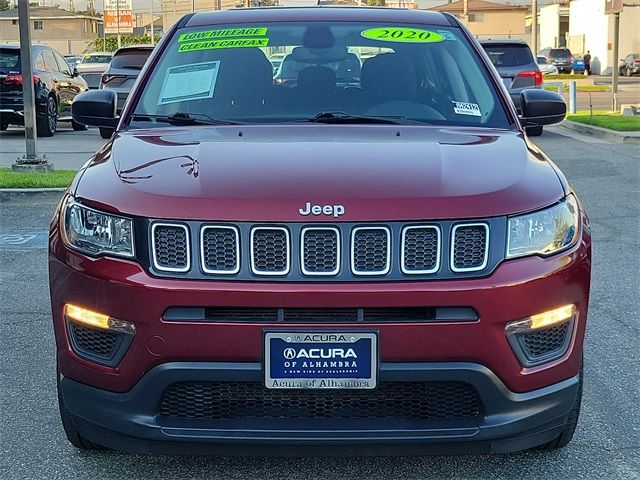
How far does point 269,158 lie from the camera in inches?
137

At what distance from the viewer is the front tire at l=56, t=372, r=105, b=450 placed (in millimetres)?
3451

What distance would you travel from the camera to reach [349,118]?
4230 millimetres

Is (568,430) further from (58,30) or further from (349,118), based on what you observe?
(58,30)

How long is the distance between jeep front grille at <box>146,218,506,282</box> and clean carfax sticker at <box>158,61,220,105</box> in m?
1.46

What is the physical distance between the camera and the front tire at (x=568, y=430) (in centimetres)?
347

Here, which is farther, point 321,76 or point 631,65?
point 631,65

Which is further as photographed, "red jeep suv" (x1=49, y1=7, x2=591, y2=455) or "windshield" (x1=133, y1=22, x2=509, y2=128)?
"windshield" (x1=133, y1=22, x2=509, y2=128)

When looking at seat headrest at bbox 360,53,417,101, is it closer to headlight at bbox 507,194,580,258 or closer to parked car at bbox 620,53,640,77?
headlight at bbox 507,194,580,258

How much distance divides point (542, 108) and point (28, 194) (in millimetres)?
6692

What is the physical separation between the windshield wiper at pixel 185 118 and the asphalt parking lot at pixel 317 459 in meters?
1.29

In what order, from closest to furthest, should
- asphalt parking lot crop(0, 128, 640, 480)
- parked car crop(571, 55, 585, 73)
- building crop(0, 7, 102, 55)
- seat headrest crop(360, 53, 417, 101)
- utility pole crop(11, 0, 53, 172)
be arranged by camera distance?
asphalt parking lot crop(0, 128, 640, 480)
seat headrest crop(360, 53, 417, 101)
utility pole crop(11, 0, 53, 172)
parked car crop(571, 55, 585, 73)
building crop(0, 7, 102, 55)

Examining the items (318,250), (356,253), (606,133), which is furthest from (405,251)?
(606,133)

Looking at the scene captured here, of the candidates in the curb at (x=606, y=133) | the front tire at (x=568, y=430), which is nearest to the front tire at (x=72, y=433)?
the front tire at (x=568, y=430)

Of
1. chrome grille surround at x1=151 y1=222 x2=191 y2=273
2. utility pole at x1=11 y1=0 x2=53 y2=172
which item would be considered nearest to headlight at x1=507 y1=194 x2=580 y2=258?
chrome grille surround at x1=151 y1=222 x2=191 y2=273
